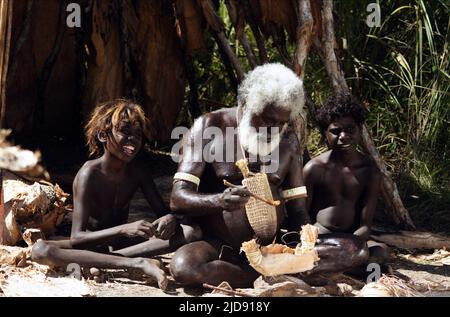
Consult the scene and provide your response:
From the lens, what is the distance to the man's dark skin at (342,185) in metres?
5.14

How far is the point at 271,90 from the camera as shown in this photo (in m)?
4.57

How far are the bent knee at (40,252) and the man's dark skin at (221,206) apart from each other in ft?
2.31

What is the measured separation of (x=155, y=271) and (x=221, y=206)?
0.48 m

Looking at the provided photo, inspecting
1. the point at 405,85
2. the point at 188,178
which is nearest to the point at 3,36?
the point at 188,178

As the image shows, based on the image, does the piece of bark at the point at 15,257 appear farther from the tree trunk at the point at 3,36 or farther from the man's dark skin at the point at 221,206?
the man's dark skin at the point at 221,206

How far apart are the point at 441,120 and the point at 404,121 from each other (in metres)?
0.45

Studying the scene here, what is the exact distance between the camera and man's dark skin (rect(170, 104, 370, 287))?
4.48m

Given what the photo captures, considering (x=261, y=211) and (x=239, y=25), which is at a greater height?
(x=239, y=25)

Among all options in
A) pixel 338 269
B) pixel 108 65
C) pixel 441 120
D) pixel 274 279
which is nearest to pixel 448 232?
pixel 441 120

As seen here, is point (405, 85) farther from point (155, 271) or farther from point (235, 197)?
point (155, 271)

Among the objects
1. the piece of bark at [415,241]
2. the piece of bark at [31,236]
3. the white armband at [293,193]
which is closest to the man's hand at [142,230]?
the white armband at [293,193]

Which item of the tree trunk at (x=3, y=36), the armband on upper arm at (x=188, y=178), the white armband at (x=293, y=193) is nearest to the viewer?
the armband on upper arm at (x=188, y=178)

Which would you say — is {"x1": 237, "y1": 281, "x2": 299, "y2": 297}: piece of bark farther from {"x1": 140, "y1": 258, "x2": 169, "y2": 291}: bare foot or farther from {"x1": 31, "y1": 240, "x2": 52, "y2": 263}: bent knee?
{"x1": 31, "y1": 240, "x2": 52, "y2": 263}: bent knee

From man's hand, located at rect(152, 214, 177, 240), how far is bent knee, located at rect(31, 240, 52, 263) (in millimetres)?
601
